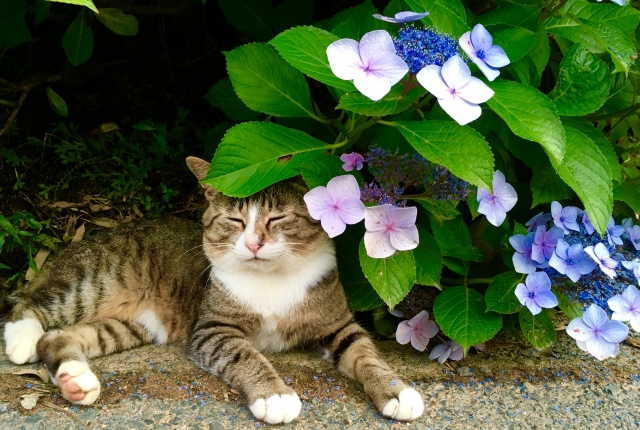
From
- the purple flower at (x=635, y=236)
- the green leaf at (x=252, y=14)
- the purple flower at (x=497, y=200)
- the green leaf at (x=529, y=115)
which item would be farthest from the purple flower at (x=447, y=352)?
the green leaf at (x=252, y=14)

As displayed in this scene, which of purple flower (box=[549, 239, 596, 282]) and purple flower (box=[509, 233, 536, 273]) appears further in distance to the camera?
purple flower (box=[509, 233, 536, 273])

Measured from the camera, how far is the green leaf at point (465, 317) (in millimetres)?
2217

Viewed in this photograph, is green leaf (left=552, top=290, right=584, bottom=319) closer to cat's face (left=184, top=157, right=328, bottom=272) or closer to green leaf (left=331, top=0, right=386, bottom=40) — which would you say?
cat's face (left=184, top=157, right=328, bottom=272)

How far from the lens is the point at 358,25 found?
7.21 feet

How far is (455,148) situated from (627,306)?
0.94 meters

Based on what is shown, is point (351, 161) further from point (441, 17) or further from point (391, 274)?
point (441, 17)

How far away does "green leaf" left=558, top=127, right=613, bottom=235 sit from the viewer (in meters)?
1.80

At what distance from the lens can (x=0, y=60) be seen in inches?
141

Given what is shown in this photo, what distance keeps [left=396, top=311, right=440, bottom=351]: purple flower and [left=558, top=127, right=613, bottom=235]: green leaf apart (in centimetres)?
89

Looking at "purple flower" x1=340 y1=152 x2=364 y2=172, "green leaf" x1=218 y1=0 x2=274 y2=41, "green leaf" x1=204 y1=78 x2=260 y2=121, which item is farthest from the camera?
"green leaf" x1=218 y1=0 x2=274 y2=41

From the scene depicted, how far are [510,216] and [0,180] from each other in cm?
267

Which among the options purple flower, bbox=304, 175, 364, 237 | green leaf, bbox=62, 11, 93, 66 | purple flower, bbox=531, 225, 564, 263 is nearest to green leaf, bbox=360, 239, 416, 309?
purple flower, bbox=304, 175, 364, 237

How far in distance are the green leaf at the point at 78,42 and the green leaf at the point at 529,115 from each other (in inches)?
74.2

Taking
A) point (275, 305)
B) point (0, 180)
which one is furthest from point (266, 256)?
point (0, 180)
